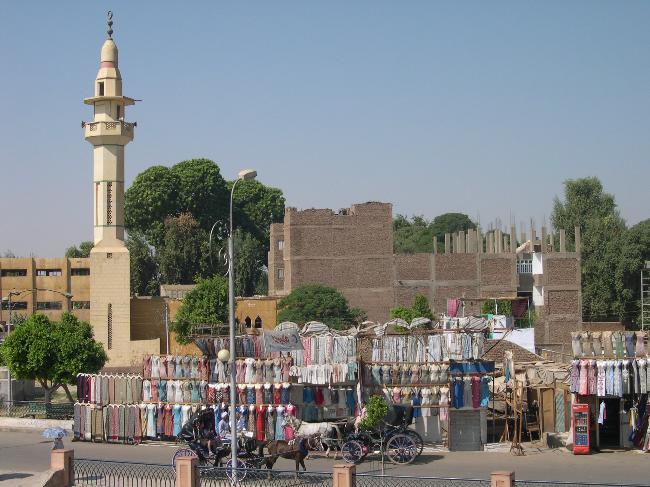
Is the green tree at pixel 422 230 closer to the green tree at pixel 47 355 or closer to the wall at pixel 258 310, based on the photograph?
the wall at pixel 258 310

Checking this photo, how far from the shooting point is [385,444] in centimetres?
2239

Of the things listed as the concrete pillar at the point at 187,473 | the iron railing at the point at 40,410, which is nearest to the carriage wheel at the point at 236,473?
the concrete pillar at the point at 187,473

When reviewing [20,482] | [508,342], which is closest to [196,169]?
[508,342]

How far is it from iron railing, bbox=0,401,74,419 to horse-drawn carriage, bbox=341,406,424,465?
39.6 feet

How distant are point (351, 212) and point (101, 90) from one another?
64.5 feet

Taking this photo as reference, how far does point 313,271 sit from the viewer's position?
64.0 m

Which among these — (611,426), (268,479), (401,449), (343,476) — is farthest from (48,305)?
(343,476)

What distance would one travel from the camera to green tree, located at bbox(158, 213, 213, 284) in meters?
78.2

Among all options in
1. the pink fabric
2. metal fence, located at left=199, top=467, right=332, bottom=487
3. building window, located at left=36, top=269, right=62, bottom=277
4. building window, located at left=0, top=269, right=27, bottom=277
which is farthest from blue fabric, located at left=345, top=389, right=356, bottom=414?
building window, located at left=0, top=269, right=27, bottom=277

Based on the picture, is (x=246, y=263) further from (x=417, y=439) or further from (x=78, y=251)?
(x=417, y=439)

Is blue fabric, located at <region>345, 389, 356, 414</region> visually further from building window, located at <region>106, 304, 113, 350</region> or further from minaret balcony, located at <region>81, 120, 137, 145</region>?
building window, located at <region>106, 304, 113, 350</region>

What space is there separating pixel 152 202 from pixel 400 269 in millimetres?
27280

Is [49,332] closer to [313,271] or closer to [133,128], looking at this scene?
[133,128]

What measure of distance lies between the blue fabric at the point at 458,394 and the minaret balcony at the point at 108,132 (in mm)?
30799
